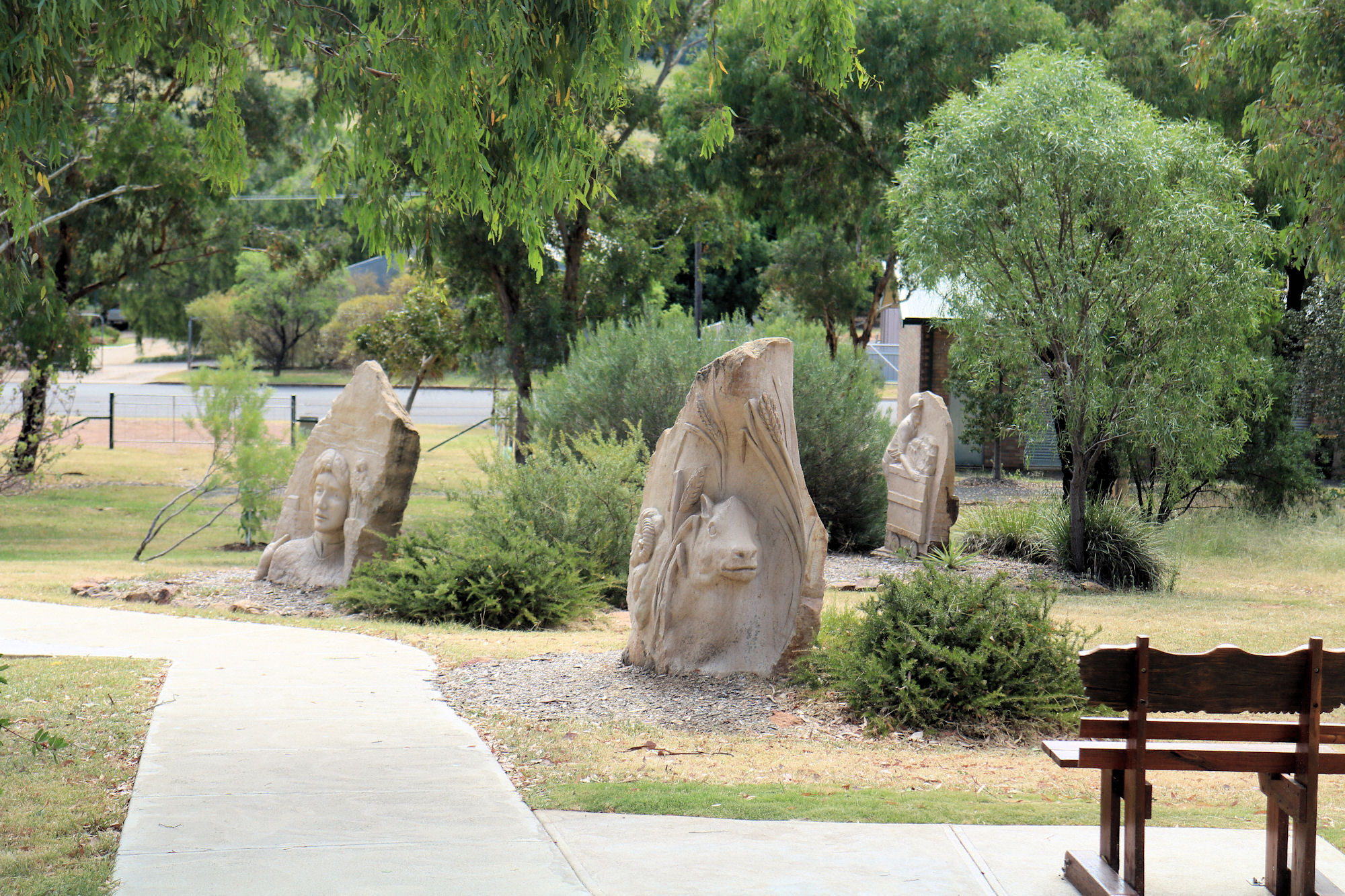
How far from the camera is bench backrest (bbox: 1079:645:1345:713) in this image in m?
4.09

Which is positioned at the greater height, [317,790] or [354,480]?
[354,480]

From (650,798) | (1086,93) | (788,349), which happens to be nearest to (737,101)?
(1086,93)

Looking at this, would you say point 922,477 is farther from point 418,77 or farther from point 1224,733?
point 1224,733

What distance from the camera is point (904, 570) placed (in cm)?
1407

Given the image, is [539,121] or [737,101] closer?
[539,121]

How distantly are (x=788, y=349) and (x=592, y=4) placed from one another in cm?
249

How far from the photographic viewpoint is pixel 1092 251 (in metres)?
14.3

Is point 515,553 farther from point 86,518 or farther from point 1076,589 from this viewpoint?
point 86,518

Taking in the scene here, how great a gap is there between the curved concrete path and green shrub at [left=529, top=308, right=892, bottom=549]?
28.1ft

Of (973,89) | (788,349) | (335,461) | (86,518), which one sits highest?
(973,89)

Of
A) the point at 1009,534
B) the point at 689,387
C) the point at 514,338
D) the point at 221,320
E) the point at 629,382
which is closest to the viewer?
the point at 689,387

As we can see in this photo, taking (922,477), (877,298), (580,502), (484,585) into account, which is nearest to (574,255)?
(922,477)

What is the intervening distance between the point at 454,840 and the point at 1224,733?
2.82 metres

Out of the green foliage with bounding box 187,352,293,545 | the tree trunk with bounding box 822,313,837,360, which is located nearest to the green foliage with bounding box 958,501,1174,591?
the green foliage with bounding box 187,352,293,545
